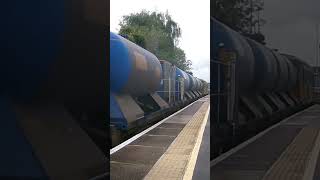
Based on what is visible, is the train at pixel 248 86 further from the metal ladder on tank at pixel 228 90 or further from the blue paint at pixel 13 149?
the blue paint at pixel 13 149

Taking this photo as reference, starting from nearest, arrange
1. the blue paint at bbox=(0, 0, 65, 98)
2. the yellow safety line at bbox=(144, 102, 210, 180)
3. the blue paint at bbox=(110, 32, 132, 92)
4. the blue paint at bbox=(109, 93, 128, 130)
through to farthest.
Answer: the blue paint at bbox=(0, 0, 65, 98) → the yellow safety line at bbox=(144, 102, 210, 180) → the blue paint at bbox=(109, 93, 128, 130) → the blue paint at bbox=(110, 32, 132, 92)

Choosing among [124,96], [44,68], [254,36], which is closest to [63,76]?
[44,68]

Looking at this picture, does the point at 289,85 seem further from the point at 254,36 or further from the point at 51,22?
the point at 51,22

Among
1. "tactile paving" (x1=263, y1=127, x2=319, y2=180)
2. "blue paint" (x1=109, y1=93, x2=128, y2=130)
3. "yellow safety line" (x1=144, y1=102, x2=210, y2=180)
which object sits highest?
"tactile paving" (x1=263, y1=127, x2=319, y2=180)

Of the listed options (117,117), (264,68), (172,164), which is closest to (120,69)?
(117,117)

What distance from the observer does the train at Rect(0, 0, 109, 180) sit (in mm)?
1579

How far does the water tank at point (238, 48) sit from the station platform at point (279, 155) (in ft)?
0.85

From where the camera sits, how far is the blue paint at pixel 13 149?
1569 mm

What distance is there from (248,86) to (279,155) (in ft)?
1.12

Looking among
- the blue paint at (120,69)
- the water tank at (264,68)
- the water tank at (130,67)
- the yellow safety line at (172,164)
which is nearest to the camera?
the water tank at (264,68)

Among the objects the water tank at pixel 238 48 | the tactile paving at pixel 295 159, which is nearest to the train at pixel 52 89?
the water tank at pixel 238 48

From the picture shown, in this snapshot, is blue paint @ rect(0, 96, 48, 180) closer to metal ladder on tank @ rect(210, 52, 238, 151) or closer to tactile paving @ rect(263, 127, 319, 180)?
metal ladder on tank @ rect(210, 52, 238, 151)

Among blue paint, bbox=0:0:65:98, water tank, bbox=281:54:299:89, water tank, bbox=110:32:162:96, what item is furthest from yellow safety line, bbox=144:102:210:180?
water tank, bbox=110:32:162:96

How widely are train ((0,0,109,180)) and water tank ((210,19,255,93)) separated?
23.1 inches
